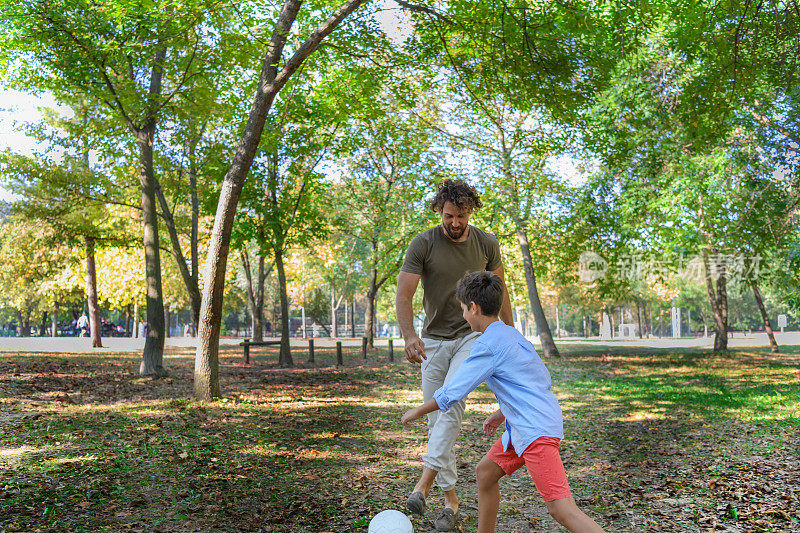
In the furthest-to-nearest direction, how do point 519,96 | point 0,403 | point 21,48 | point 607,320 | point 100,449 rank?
Answer: point 607,320 < point 21,48 < point 519,96 < point 0,403 < point 100,449

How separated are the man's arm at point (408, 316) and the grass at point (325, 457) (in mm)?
1281

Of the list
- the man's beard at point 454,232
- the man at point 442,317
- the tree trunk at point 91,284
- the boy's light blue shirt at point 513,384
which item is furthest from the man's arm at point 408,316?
the tree trunk at point 91,284

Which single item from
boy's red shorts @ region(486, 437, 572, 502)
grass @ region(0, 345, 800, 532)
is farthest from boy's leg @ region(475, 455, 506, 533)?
grass @ region(0, 345, 800, 532)

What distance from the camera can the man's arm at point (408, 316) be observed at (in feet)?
14.5

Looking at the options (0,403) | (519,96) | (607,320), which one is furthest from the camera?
(607,320)

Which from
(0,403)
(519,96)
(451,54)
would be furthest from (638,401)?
(0,403)

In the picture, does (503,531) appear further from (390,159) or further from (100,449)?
(390,159)

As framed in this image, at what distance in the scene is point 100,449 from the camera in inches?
256

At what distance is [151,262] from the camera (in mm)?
13391

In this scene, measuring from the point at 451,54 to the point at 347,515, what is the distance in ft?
27.0

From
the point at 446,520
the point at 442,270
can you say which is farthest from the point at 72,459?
the point at 442,270

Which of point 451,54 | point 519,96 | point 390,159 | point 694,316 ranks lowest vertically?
point 694,316

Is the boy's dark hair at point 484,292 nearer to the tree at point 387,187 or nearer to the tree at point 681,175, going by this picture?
the tree at point 681,175

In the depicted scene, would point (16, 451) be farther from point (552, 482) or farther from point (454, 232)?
point (552, 482)
